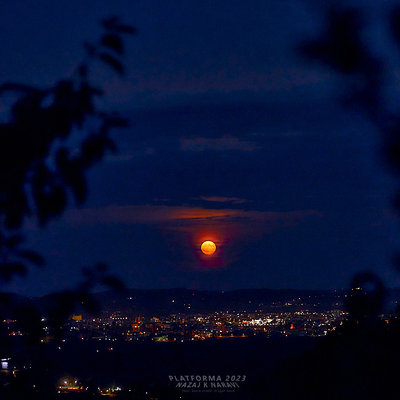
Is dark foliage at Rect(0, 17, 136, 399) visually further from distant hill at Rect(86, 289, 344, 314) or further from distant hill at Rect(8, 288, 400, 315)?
distant hill at Rect(86, 289, 344, 314)

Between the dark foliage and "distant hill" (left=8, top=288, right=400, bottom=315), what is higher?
"distant hill" (left=8, top=288, right=400, bottom=315)

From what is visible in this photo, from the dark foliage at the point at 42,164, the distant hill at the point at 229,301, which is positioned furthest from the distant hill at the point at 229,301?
the dark foliage at the point at 42,164

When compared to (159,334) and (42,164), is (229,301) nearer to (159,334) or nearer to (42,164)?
(159,334)

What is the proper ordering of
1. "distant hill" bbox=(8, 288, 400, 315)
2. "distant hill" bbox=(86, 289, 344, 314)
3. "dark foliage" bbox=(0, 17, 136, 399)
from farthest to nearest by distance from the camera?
"distant hill" bbox=(86, 289, 344, 314), "distant hill" bbox=(8, 288, 400, 315), "dark foliage" bbox=(0, 17, 136, 399)

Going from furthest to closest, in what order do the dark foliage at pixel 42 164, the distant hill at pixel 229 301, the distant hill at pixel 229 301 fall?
the distant hill at pixel 229 301
the distant hill at pixel 229 301
the dark foliage at pixel 42 164

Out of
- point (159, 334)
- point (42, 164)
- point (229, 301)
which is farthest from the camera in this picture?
point (229, 301)

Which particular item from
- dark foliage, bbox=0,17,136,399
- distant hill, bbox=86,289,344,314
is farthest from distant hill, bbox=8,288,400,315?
dark foliage, bbox=0,17,136,399

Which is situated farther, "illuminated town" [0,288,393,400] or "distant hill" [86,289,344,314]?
"distant hill" [86,289,344,314]

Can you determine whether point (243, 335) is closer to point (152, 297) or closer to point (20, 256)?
point (152, 297)

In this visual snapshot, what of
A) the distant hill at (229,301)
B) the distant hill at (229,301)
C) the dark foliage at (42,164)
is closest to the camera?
the dark foliage at (42,164)

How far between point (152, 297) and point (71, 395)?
401cm

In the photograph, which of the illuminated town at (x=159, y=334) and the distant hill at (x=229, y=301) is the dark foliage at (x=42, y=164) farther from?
the distant hill at (x=229, y=301)

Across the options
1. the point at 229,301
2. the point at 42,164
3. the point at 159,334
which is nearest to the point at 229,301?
the point at 229,301

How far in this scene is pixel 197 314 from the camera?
10.2m
